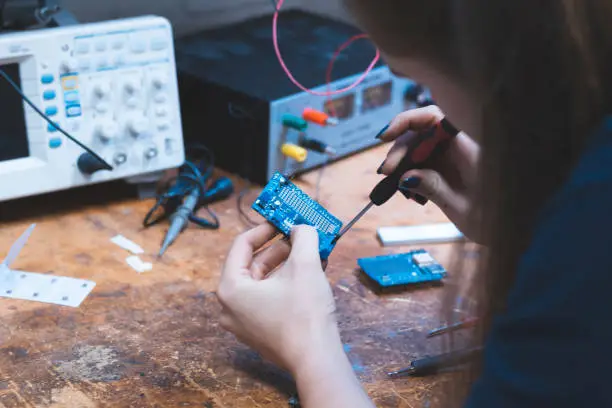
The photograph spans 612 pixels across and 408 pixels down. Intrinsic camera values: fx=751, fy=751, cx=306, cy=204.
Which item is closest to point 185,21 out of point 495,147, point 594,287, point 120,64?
point 120,64

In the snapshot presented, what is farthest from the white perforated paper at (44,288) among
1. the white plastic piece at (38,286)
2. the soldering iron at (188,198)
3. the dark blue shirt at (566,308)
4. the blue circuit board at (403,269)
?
the dark blue shirt at (566,308)

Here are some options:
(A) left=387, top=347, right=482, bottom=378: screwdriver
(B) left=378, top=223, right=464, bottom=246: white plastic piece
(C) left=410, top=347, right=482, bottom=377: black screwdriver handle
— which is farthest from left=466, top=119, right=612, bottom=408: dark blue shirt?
(B) left=378, top=223, right=464, bottom=246: white plastic piece

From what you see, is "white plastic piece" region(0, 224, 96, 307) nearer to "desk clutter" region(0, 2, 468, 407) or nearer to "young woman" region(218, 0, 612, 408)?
"desk clutter" region(0, 2, 468, 407)

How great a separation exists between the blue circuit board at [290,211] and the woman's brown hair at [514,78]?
276mm

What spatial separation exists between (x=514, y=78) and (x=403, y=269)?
0.50 meters

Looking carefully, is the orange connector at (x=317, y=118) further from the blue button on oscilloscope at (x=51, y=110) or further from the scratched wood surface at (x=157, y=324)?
the blue button on oscilloscope at (x=51, y=110)

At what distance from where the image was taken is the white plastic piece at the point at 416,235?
1092 millimetres

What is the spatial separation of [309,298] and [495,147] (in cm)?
27

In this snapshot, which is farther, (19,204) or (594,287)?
(19,204)

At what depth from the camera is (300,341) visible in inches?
29.4

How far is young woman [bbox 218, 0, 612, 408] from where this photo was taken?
49cm

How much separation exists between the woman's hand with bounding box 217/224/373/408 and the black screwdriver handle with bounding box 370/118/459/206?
0.16 m

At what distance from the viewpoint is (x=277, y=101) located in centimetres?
116

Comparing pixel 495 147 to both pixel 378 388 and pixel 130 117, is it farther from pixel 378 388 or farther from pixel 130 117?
pixel 130 117
